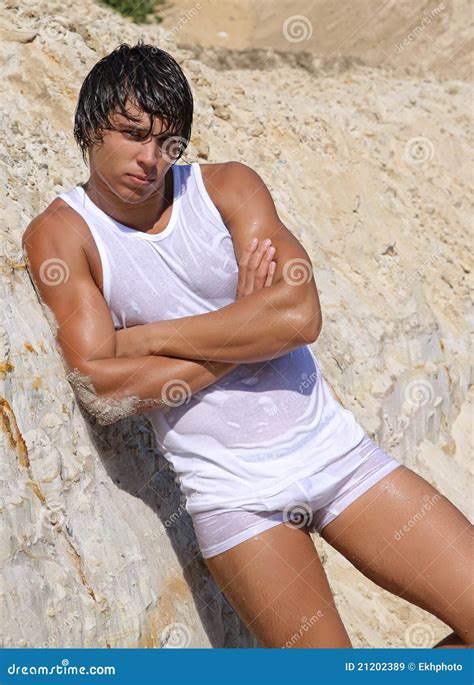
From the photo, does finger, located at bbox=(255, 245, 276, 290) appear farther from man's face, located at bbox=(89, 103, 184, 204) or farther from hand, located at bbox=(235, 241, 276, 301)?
man's face, located at bbox=(89, 103, 184, 204)

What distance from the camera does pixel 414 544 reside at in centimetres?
308

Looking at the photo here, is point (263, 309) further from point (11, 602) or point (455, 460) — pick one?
point (455, 460)

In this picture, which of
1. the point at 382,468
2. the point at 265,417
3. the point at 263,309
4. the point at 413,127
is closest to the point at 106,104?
the point at 263,309

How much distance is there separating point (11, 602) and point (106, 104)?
1.46 meters

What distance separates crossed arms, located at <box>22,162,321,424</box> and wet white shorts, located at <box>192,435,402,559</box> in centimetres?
38

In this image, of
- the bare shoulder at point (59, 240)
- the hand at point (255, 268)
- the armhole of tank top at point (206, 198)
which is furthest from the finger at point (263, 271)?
the bare shoulder at point (59, 240)

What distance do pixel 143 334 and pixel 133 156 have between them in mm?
523

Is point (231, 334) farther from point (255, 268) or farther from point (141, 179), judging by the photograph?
Answer: point (141, 179)

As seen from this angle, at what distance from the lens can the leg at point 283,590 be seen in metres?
2.96

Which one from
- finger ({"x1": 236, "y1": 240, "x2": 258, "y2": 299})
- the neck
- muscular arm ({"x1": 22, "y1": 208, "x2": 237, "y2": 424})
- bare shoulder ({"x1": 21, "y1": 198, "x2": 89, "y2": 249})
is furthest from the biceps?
finger ({"x1": 236, "y1": 240, "x2": 258, "y2": 299})

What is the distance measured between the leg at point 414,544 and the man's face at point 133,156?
1144 millimetres

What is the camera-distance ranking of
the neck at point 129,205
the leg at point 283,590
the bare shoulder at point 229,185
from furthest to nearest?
the bare shoulder at point 229,185 < the neck at point 129,205 < the leg at point 283,590

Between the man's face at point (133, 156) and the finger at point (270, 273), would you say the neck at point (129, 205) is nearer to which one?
the man's face at point (133, 156)

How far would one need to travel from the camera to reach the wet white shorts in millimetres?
2998
